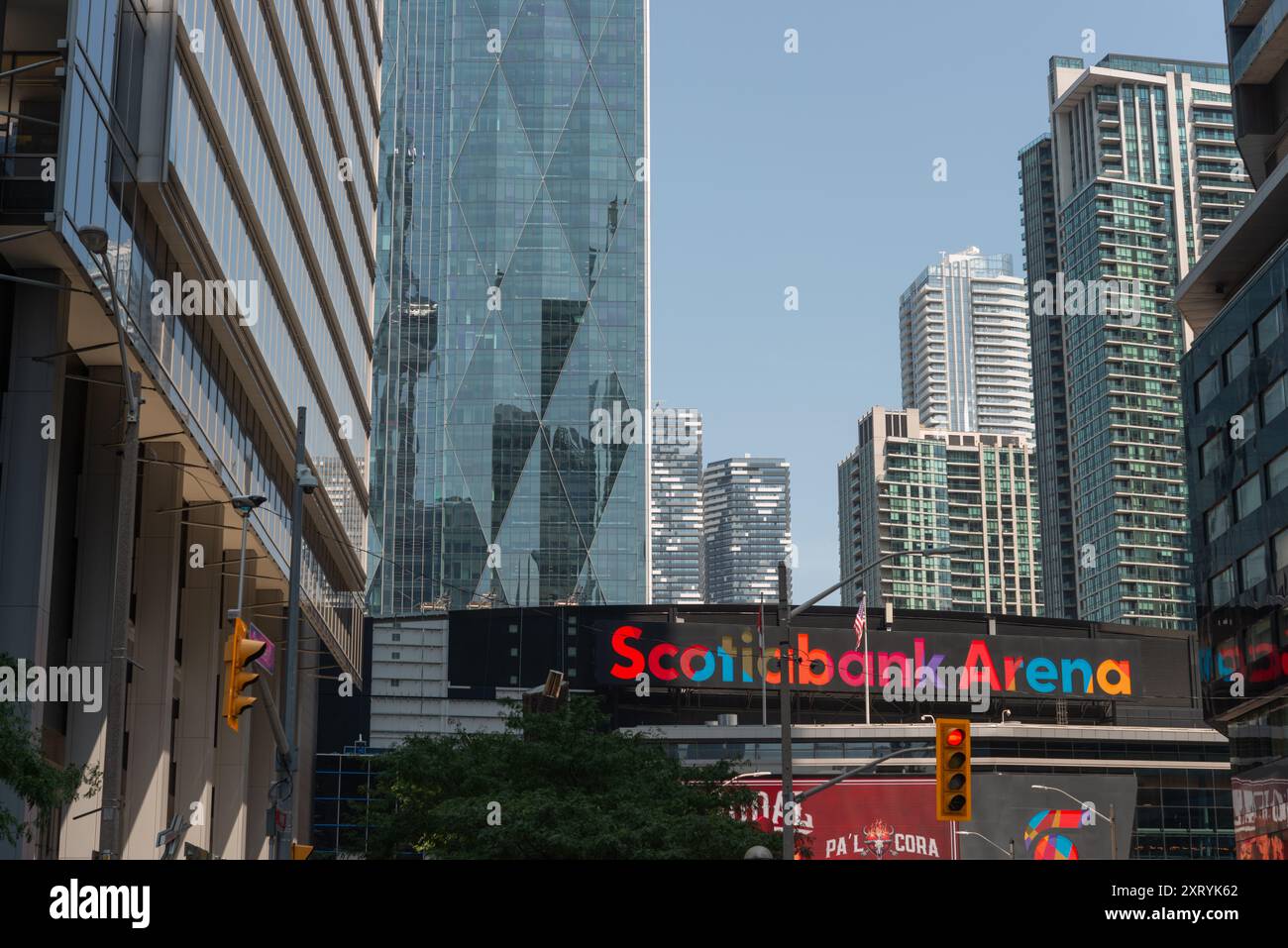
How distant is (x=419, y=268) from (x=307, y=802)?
122141 millimetres

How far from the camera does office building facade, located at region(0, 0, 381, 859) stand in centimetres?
2867

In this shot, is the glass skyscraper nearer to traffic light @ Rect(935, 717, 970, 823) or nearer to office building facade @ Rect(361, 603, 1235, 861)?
office building facade @ Rect(361, 603, 1235, 861)

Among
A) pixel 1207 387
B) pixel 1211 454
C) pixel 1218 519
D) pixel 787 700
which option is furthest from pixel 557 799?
pixel 1207 387

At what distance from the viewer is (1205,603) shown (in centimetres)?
7075

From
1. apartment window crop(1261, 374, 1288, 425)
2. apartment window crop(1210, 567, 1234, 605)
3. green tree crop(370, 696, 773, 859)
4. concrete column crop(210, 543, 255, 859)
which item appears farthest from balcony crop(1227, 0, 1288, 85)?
concrete column crop(210, 543, 255, 859)

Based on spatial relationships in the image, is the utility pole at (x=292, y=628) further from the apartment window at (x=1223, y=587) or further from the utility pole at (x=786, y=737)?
the apartment window at (x=1223, y=587)

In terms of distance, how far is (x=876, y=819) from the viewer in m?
87.0

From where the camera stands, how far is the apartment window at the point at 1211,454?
2753 inches

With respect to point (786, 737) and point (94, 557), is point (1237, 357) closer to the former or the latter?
point (786, 737)

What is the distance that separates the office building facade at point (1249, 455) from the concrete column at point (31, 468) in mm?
47737

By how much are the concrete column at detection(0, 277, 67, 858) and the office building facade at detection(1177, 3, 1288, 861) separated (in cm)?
4774

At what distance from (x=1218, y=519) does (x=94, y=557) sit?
5204 centimetres
